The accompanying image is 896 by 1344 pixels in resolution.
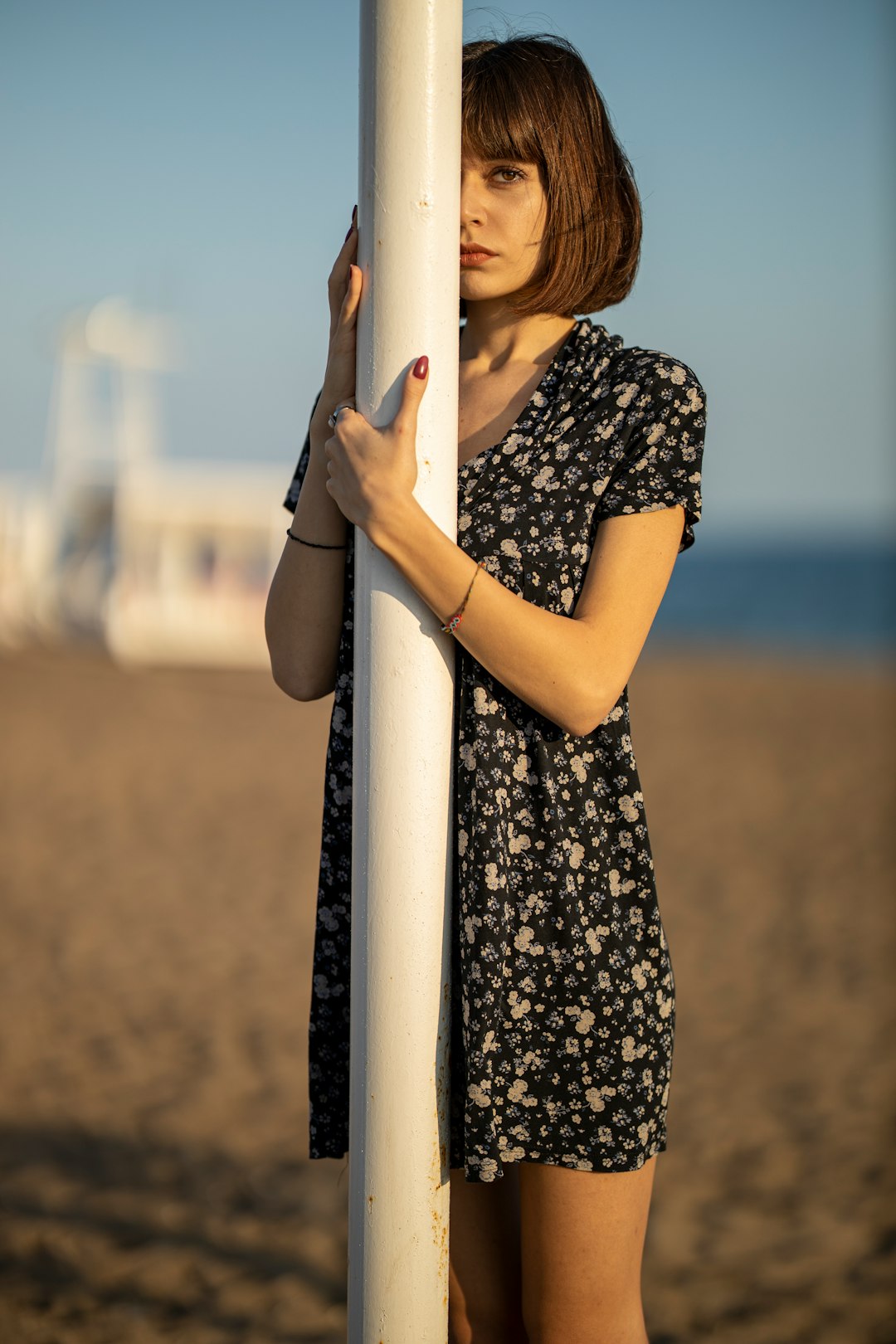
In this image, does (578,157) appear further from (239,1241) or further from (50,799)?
(50,799)

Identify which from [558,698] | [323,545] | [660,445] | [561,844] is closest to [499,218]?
[660,445]

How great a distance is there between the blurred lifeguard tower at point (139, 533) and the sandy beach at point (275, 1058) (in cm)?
770

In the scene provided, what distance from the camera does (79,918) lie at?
6137 mm

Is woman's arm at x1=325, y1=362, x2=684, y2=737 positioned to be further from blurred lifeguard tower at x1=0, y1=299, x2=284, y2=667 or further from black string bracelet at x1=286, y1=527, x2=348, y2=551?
blurred lifeguard tower at x1=0, y1=299, x2=284, y2=667

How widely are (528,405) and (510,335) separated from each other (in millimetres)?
152

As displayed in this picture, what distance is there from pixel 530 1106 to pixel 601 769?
0.43 metres

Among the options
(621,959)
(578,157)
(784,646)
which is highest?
(578,157)

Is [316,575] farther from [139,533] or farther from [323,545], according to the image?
[139,533]

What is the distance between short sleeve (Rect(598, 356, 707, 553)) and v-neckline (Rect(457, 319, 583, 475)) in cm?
11

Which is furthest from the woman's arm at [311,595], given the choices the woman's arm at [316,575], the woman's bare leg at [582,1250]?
Result: the woman's bare leg at [582,1250]

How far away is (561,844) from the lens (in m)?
1.58

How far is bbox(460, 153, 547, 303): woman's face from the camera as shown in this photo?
1.58 meters

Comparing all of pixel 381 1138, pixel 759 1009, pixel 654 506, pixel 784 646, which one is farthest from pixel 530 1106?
pixel 784 646

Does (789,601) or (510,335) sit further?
(789,601)
